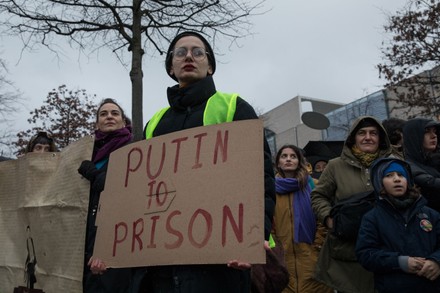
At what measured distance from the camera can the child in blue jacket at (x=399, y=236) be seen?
3.04 m

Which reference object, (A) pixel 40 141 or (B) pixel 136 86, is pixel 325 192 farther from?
(B) pixel 136 86

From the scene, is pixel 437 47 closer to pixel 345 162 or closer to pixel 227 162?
pixel 345 162

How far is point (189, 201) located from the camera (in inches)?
81.1

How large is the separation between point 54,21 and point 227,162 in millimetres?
8755

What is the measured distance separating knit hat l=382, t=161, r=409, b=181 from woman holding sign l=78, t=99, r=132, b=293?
184 cm

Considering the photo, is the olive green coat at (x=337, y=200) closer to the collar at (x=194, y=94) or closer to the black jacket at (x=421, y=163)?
the black jacket at (x=421, y=163)

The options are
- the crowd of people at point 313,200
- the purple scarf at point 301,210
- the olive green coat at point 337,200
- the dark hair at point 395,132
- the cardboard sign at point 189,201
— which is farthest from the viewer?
the dark hair at point 395,132

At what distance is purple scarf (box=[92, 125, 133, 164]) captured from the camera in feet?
11.3

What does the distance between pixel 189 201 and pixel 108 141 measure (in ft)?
5.46

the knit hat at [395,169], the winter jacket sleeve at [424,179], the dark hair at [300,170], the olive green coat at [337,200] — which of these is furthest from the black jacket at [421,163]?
the dark hair at [300,170]

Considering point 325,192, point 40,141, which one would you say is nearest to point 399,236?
point 325,192

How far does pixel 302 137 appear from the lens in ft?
116

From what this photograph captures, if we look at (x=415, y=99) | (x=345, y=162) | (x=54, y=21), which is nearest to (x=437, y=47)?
(x=415, y=99)

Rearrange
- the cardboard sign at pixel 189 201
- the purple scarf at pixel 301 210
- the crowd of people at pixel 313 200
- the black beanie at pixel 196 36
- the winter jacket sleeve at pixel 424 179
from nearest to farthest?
the cardboard sign at pixel 189 201, the crowd of people at pixel 313 200, the black beanie at pixel 196 36, the winter jacket sleeve at pixel 424 179, the purple scarf at pixel 301 210
